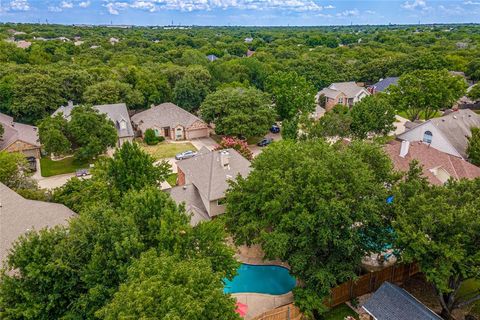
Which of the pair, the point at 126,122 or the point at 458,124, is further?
the point at 126,122

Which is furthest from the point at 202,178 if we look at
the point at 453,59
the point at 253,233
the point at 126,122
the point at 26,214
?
the point at 453,59

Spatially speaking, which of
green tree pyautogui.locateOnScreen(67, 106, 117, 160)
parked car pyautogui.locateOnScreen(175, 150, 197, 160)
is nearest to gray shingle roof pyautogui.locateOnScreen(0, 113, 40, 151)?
green tree pyautogui.locateOnScreen(67, 106, 117, 160)

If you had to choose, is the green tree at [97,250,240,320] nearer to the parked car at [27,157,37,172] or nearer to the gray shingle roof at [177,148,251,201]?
the gray shingle roof at [177,148,251,201]

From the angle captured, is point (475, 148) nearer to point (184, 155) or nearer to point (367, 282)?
point (367, 282)

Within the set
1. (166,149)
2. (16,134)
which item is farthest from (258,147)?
(16,134)

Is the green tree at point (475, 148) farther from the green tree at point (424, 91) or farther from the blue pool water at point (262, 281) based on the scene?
the blue pool water at point (262, 281)

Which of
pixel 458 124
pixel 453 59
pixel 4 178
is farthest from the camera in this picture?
pixel 453 59

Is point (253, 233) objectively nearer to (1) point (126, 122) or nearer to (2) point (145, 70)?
(1) point (126, 122)
